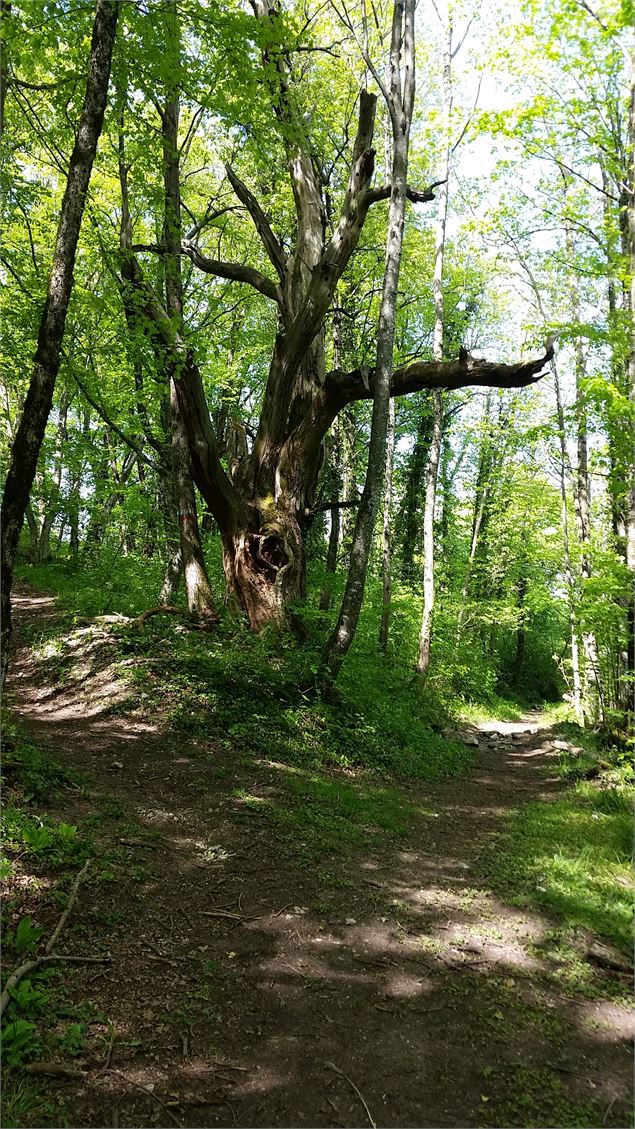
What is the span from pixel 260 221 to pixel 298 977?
11.4m

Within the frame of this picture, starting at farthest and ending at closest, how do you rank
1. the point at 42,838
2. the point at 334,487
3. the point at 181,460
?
the point at 334,487 < the point at 181,460 < the point at 42,838

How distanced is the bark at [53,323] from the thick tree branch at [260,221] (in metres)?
5.50

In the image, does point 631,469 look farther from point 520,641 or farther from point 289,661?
point 520,641

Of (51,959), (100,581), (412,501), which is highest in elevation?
(412,501)

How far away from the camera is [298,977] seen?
369 centimetres

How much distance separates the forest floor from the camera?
2760 mm

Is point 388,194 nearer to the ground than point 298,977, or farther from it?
farther from it

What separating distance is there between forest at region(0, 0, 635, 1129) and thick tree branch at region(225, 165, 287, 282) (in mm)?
117

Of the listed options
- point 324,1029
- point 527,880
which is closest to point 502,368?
point 527,880

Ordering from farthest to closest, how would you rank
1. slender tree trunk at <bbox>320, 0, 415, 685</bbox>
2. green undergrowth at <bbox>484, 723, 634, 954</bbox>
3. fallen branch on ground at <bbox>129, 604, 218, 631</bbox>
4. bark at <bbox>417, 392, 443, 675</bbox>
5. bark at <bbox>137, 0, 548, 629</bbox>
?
bark at <bbox>417, 392, 443, 675</bbox> → bark at <bbox>137, 0, 548, 629</bbox> → fallen branch on ground at <bbox>129, 604, 218, 631</bbox> → slender tree trunk at <bbox>320, 0, 415, 685</bbox> → green undergrowth at <bbox>484, 723, 634, 954</bbox>

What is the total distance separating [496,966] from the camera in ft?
13.0

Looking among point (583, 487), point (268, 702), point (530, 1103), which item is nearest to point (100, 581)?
point (268, 702)

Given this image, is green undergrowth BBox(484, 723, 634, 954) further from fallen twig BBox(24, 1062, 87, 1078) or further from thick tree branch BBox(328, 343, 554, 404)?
thick tree branch BBox(328, 343, 554, 404)

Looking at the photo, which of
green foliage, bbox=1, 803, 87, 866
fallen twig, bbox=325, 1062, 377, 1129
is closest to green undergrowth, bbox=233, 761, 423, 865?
green foliage, bbox=1, 803, 87, 866
